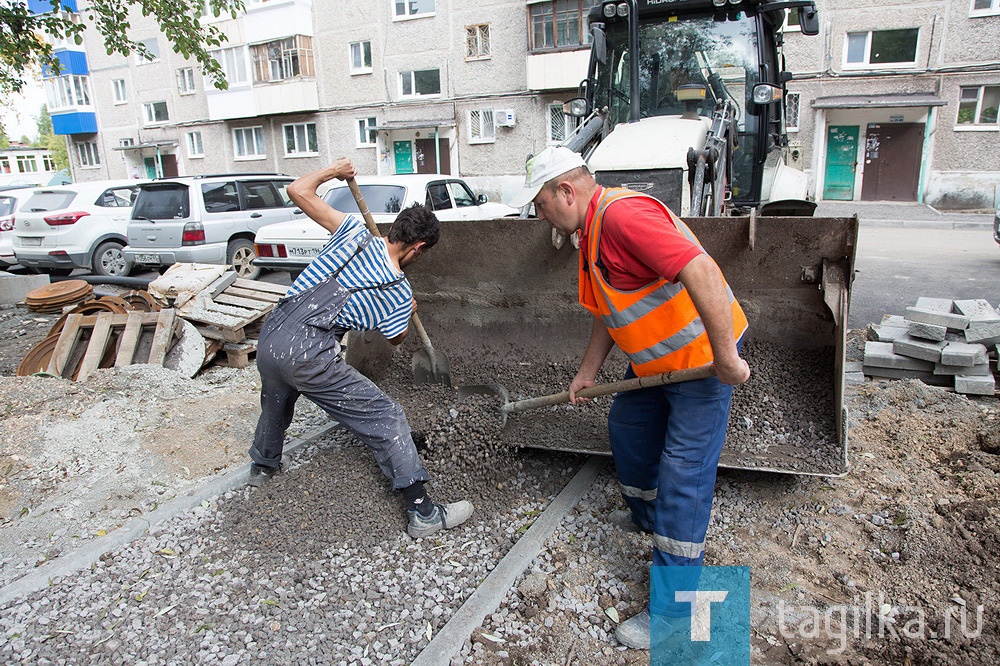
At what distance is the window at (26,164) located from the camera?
5394cm

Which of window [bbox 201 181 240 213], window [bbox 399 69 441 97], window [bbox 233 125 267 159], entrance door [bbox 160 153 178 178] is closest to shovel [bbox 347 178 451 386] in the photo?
window [bbox 201 181 240 213]

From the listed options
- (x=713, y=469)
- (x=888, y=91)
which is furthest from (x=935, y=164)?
(x=713, y=469)

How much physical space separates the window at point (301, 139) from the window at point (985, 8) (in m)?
21.8

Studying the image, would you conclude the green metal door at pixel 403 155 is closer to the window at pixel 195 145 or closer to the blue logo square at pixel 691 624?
the window at pixel 195 145

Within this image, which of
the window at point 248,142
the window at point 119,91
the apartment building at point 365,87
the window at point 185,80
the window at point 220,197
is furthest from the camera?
the window at point 119,91

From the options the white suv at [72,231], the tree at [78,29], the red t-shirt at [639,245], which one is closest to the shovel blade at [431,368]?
the red t-shirt at [639,245]

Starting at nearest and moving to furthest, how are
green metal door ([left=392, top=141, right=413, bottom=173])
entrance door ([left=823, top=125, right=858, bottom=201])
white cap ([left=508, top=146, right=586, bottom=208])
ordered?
white cap ([left=508, top=146, right=586, bottom=208]) < entrance door ([left=823, top=125, right=858, bottom=201]) < green metal door ([left=392, top=141, right=413, bottom=173])

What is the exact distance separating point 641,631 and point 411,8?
2485cm

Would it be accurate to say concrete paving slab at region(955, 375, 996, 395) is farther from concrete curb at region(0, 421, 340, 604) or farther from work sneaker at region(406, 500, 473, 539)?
→ concrete curb at region(0, 421, 340, 604)

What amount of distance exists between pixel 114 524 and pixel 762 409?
349 cm

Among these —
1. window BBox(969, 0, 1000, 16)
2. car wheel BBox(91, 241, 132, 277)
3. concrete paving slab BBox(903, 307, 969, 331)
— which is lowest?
car wheel BBox(91, 241, 132, 277)

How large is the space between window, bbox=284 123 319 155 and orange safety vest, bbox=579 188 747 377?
85.6 feet

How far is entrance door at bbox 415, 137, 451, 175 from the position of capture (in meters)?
24.1

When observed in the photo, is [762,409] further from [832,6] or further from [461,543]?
[832,6]
